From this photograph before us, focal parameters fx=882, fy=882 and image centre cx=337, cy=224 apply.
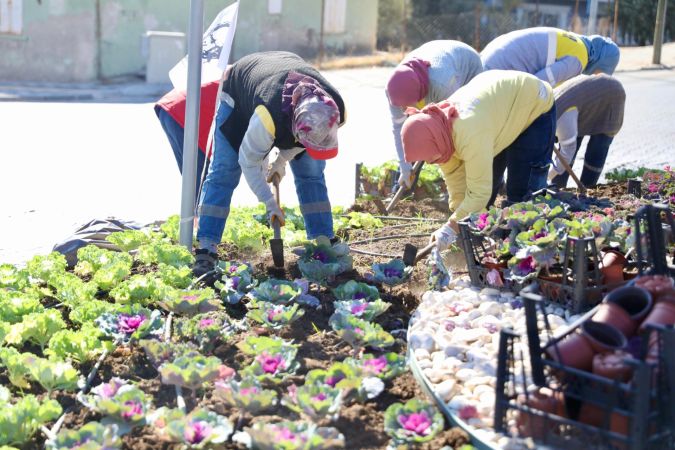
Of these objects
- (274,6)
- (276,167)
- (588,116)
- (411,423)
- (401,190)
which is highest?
(274,6)

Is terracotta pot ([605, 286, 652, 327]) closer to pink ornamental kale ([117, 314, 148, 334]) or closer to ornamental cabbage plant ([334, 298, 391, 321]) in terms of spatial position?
ornamental cabbage plant ([334, 298, 391, 321])

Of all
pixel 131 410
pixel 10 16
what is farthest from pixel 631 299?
pixel 10 16

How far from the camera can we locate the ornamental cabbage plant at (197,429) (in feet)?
9.12

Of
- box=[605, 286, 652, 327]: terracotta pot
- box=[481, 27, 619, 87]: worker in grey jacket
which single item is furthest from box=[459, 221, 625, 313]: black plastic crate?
box=[481, 27, 619, 87]: worker in grey jacket

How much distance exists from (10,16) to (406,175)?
13.7 meters

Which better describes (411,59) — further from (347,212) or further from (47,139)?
(47,139)

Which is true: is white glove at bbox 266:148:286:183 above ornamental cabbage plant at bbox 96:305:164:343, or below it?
above

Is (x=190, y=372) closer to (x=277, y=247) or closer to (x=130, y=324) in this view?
(x=130, y=324)

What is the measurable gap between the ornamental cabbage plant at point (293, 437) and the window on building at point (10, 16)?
1650cm

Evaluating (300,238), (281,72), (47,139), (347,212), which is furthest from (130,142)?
(281,72)

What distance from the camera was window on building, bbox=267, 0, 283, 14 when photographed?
69.7 ft

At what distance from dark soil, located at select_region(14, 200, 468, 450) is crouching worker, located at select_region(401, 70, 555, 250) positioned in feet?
1.75

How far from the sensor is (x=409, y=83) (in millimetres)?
5332

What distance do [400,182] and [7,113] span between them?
865cm
